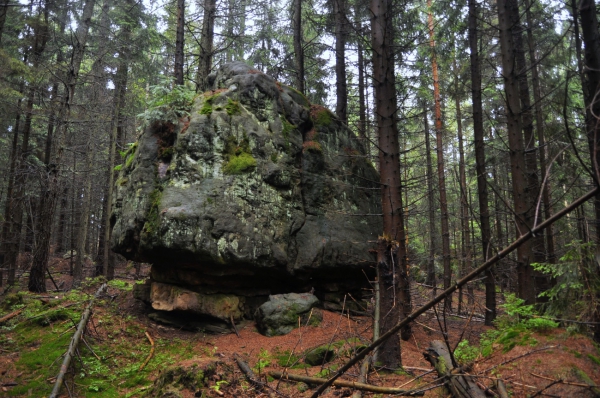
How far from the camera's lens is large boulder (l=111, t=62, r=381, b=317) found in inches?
324

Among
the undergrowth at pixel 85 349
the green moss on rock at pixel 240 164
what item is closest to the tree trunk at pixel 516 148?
the green moss on rock at pixel 240 164

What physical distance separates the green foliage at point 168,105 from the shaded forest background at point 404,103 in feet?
0.15

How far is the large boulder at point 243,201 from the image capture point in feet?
27.0

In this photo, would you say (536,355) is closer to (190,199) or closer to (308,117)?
(190,199)

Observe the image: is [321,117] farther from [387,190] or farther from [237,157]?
[387,190]

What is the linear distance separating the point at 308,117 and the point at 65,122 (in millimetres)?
7738

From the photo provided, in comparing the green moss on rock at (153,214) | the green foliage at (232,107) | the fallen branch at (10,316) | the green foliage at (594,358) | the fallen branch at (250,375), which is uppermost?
the green foliage at (232,107)

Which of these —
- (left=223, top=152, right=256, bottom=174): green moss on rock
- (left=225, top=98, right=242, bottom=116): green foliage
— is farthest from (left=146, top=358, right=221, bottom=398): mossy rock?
(left=225, top=98, right=242, bottom=116): green foliage

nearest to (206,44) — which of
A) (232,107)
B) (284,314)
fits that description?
(232,107)

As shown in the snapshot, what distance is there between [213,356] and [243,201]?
3492 millimetres

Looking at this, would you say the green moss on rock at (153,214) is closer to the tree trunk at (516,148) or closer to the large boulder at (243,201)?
the large boulder at (243,201)

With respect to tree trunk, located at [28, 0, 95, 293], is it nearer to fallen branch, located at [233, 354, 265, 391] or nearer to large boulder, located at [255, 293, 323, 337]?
large boulder, located at [255, 293, 323, 337]

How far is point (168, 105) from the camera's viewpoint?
965 centimetres

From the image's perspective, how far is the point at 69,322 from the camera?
750 centimetres
